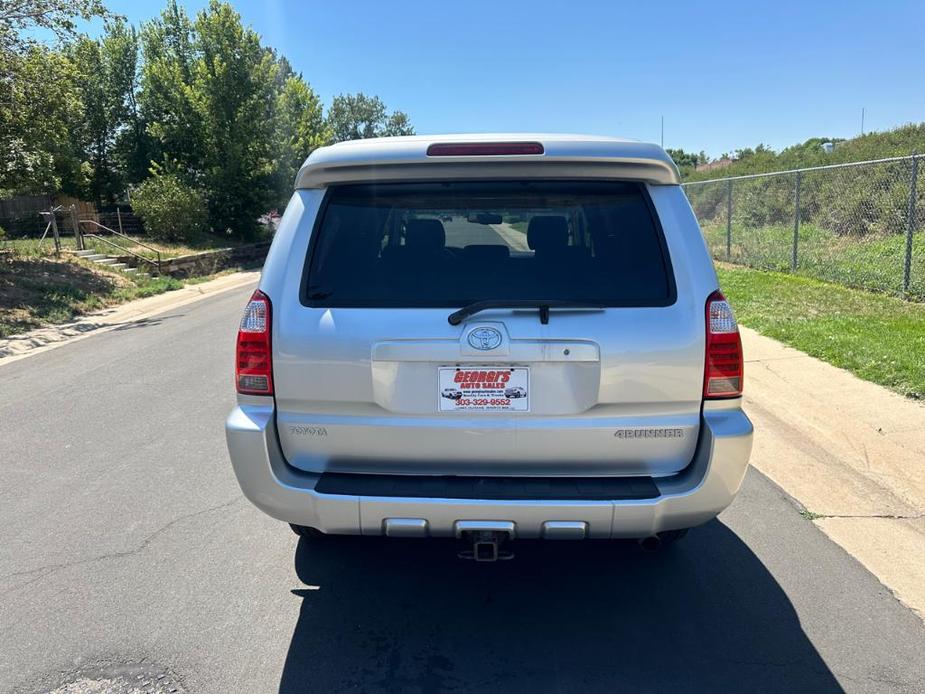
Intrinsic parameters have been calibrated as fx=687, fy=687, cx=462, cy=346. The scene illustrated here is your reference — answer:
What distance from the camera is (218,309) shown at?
46.8 ft

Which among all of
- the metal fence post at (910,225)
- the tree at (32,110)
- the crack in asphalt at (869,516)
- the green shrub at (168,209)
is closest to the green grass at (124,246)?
the green shrub at (168,209)

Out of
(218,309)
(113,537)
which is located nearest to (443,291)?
(113,537)

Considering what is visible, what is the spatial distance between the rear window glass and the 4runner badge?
→ 5.8 inches

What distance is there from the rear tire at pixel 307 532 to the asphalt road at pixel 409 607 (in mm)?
63

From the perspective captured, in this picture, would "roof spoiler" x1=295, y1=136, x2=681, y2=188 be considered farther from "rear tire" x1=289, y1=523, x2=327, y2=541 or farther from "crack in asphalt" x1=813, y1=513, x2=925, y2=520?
"crack in asphalt" x1=813, y1=513, x2=925, y2=520

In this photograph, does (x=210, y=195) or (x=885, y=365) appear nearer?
(x=885, y=365)

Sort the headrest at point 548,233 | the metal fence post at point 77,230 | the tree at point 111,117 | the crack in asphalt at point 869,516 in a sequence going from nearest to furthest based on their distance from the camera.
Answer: the headrest at point 548,233 → the crack in asphalt at point 869,516 → the metal fence post at point 77,230 → the tree at point 111,117

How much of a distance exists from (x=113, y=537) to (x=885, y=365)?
21.2 ft

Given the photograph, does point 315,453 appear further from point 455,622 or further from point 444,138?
point 444,138

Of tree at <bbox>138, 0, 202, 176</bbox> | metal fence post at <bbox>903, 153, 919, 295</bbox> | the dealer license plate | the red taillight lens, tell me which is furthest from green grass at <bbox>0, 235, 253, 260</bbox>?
metal fence post at <bbox>903, 153, 919, 295</bbox>

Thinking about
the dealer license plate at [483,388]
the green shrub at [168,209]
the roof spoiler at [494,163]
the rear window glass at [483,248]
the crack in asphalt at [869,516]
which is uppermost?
the green shrub at [168,209]

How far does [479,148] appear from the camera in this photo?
8.81 ft

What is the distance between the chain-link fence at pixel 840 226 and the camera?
10438 millimetres

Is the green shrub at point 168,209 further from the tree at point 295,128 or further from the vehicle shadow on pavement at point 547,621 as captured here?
the vehicle shadow on pavement at point 547,621
